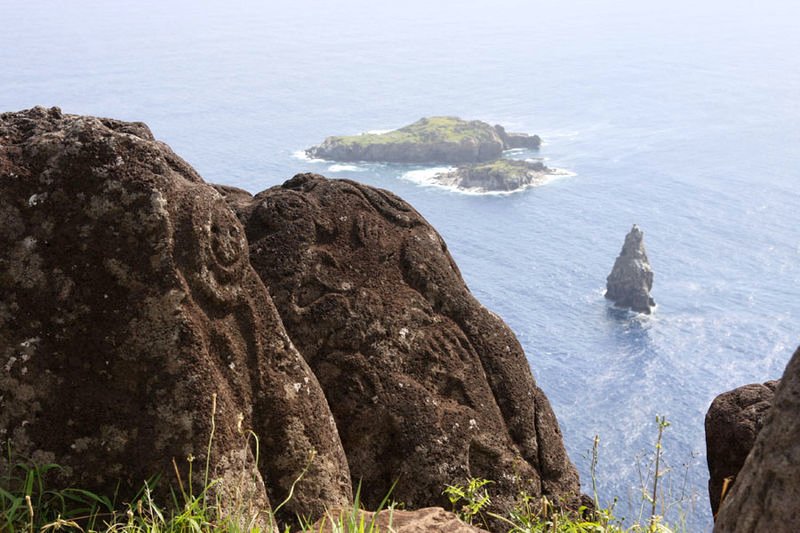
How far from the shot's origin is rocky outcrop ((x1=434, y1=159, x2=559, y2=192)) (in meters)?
130

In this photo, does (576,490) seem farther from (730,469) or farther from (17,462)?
(17,462)

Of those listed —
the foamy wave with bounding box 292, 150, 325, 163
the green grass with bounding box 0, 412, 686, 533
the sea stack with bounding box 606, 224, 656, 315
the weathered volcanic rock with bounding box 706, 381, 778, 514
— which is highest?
the green grass with bounding box 0, 412, 686, 533

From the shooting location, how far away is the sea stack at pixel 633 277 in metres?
95.7

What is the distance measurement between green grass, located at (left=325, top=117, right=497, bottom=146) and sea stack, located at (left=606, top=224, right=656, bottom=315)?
54.4 metres

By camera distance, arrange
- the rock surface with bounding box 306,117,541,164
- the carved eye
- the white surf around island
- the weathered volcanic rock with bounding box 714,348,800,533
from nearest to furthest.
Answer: the weathered volcanic rock with bounding box 714,348,800,533, the carved eye, the white surf around island, the rock surface with bounding box 306,117,541,164

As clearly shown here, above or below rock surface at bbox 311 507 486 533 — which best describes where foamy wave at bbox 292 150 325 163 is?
below

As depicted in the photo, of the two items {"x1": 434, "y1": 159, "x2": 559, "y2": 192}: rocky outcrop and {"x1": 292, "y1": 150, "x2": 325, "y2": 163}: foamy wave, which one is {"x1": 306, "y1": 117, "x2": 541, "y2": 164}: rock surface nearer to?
{"x1": 292, "y1": 150, "x2": 325, "y2": 163}: foamy wave

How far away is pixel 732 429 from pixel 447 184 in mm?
125986

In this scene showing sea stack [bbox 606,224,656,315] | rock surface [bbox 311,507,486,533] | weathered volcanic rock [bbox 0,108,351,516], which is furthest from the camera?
sea stack [bbox 606,224,656,315]

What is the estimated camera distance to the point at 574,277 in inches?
4102

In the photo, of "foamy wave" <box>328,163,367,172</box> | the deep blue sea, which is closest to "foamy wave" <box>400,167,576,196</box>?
the deep blue sea

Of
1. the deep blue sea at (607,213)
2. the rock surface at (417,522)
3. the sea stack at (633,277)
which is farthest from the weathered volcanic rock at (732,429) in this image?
the sea stack at (633,277)

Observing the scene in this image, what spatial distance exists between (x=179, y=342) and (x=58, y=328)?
691mm

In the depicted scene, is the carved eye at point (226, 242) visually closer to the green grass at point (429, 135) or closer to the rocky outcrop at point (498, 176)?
the rocky outcrop at point (498, 176)
